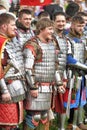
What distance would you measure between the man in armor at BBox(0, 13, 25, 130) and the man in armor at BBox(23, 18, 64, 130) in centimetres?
18

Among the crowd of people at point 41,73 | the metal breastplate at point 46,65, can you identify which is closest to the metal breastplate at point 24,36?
the crowd of people at point 41,73

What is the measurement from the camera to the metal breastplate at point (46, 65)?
646 centimetres

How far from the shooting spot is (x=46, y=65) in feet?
21.2

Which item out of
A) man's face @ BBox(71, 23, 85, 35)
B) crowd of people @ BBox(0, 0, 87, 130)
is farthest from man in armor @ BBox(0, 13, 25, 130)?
man's face @ BBox(71, 23, 85, 35)

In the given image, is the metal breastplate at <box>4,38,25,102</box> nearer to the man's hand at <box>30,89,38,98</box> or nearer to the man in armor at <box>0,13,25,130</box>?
the man in armor at <box>0,13,25,130</box>

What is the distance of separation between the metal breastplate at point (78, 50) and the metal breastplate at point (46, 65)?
76 centimetres

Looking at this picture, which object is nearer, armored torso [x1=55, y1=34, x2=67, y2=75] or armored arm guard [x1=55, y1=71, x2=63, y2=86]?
armored arm guard [x1=55, y1=71, x2=63, y2=86]

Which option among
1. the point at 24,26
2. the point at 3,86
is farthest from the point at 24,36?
the point at 3,86

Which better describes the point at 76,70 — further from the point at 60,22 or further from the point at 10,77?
the point at 10,77

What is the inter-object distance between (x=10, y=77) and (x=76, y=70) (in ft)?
4.90

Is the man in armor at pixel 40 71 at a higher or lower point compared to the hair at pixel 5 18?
lower

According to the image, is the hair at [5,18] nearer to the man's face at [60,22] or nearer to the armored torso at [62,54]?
the armored torso at [62,54]

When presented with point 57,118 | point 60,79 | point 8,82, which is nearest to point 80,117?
point 57,118

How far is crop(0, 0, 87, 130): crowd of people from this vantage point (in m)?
6.07
